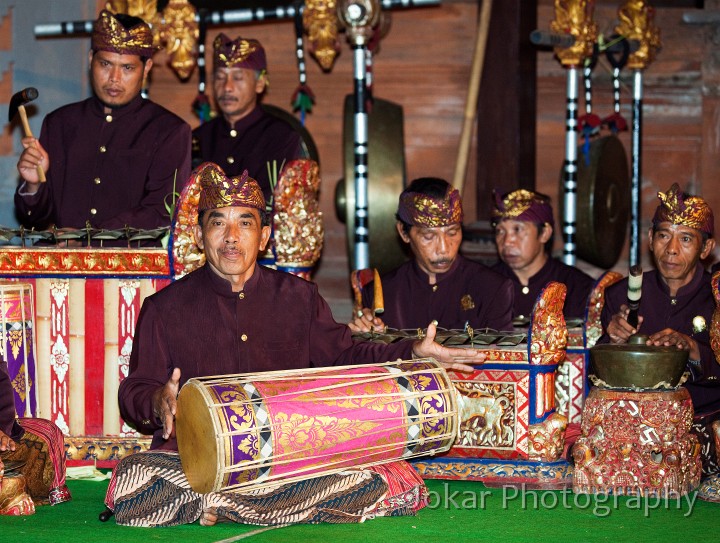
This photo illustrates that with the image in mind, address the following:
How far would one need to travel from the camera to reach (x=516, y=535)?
159 inches

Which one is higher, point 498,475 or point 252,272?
point 252,272

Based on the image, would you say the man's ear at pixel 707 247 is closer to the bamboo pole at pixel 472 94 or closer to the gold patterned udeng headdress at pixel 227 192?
the gold patterned udeng headdress at pixel 227 192

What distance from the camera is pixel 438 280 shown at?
17.9 feet

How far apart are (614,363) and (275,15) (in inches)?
125

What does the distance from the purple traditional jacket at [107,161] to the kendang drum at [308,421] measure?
1642 millimetres

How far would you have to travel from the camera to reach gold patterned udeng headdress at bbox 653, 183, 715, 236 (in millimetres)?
5168

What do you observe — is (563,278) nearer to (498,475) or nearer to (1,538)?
(498,475)

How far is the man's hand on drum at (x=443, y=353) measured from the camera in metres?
4.44

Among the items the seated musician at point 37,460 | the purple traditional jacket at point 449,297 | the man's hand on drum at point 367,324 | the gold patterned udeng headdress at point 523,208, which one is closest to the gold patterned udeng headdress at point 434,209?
the purple traditional jacket at point 449,297

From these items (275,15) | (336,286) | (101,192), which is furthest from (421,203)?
(336,286)

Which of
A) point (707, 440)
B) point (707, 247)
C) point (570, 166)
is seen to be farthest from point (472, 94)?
point (707, 440)

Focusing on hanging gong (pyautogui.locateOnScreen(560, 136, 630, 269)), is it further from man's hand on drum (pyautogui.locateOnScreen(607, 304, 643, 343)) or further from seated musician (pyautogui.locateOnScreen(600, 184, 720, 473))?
man's hand on drum (pyautogui.locateOnScreen(607, 304, 643, 343))

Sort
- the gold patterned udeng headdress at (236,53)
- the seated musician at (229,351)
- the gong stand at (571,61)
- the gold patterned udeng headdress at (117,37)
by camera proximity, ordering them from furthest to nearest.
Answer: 1. the gong stand at (571,61)
2. the gold patterned udeng headdress at (236,53)
3. the gold patterned udeng headdress at (117,37)
4. the seated musician at (229,351)

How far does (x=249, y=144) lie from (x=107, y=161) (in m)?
0.96
